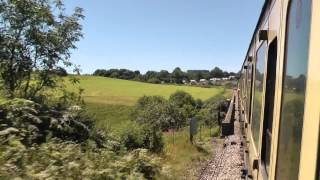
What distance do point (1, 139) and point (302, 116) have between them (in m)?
4.71

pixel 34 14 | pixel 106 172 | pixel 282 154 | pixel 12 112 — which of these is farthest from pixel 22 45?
pixel 282 154

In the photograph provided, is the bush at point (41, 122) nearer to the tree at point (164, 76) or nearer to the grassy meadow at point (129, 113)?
the grassy meadow at point (129, 113)

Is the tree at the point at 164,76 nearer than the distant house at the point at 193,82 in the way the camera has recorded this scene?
No

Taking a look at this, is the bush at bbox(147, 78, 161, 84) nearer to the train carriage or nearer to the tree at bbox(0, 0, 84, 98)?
the tree at bbox(0, 0, 84, 98)

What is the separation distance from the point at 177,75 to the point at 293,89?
134 meters

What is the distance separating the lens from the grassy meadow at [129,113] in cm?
1419

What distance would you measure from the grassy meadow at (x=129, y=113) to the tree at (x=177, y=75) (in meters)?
29.0

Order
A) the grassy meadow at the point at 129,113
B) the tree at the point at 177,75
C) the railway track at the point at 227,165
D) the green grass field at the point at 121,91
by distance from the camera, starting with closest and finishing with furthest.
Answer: the railway track at the point at 227,165, the grassy meadow at the point at 129,113, the green grass field at the point at 121,91, the tree at the point at 177,75

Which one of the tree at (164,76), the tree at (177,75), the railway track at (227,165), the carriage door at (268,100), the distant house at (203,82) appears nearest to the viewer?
the carriage door at (268,100)

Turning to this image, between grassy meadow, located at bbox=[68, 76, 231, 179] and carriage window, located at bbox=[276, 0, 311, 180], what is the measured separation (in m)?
8.61

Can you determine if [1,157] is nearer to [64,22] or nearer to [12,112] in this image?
[12,112]

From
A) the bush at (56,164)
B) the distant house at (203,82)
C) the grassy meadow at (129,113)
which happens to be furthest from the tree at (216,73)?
the bush at (56,164)

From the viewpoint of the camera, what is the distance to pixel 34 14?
13.7 metres

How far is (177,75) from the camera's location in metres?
137
